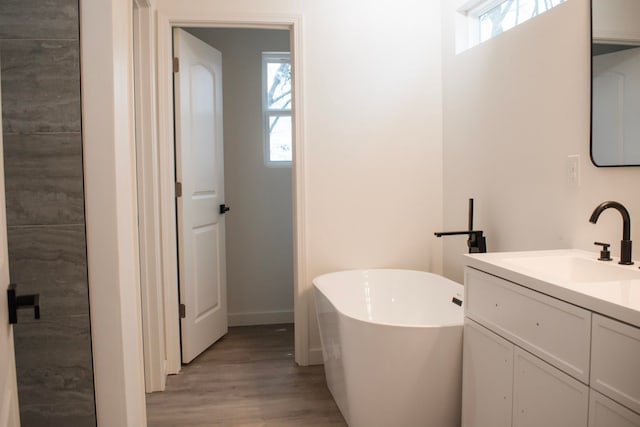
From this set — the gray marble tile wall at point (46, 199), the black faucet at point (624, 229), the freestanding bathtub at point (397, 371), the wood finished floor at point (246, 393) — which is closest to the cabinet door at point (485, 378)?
the freestanding bathtub at point (397, 371)

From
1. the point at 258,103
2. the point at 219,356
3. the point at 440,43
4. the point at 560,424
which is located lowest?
the point at 219,356

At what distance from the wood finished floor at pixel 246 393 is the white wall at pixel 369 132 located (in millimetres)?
364

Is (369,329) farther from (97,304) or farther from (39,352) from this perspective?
(39,352)

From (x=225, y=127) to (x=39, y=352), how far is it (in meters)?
2.74

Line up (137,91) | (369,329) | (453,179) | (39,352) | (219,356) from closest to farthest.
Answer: (39,352) → (369,329) → (137,91) → (453,179) → (219,356)

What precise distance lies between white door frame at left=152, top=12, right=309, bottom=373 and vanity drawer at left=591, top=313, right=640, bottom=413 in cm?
222

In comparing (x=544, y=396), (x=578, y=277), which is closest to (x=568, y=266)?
(x=578, y=277)

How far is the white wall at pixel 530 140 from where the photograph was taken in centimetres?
209

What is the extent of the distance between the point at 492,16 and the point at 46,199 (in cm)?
256

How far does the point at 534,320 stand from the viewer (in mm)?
1584

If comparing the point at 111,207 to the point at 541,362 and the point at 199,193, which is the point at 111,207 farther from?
the point at 199,193

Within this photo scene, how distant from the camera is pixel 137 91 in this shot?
2.97 m

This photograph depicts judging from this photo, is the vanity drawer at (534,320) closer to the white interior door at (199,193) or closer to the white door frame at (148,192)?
the white door frame at (148,192)

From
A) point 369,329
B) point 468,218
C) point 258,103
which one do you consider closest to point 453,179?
point 468,218
